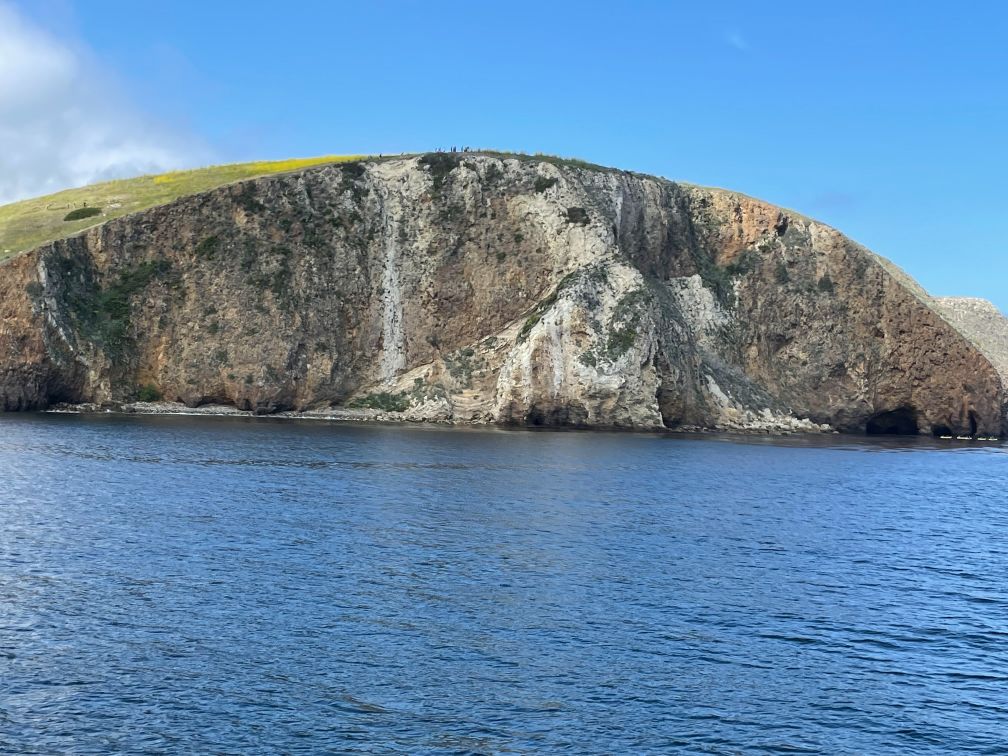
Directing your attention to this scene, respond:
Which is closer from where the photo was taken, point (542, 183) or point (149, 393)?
point (149, 393)

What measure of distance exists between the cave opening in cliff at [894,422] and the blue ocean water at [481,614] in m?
70.1

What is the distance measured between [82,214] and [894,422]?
106 meters

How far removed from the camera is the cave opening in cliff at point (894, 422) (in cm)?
13138

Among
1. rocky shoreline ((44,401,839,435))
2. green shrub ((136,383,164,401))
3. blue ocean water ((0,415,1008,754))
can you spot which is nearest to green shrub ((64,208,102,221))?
green shrub ((136,383,164,401))

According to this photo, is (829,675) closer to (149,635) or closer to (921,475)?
(149,635)

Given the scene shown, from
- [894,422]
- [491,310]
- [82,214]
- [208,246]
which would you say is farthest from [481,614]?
[894,422]

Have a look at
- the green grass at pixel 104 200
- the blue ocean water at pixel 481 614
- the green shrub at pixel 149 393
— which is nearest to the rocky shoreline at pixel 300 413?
the green shrub at pixel 149 393

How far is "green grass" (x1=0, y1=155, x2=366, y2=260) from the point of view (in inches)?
4574

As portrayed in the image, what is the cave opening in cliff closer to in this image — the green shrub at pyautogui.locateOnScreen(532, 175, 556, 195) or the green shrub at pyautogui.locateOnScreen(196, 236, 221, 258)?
the green shrub at pyautogui.locateOnScreen(532, 175, 556, 195)

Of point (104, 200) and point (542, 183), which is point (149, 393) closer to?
point (104, 200)

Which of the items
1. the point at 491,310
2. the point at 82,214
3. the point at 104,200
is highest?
the point at 104,200

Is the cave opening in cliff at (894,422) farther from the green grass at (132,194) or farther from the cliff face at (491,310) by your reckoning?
the green grass at (132,194)

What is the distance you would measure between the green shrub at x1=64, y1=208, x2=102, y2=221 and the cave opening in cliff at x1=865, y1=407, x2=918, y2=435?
3877 inches

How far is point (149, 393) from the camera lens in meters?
108
